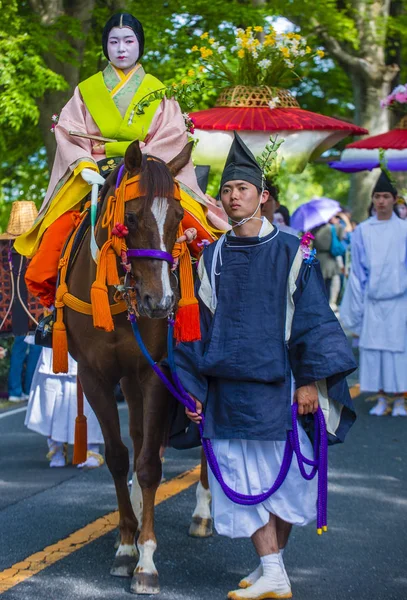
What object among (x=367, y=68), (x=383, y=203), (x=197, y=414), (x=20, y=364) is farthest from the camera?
(x=367, y=68)

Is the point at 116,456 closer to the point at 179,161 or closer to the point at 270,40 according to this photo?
the point at 179,161

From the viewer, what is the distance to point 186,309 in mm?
4910

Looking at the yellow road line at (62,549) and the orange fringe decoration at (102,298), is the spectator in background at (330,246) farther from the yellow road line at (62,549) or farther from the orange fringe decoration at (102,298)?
the orange fringe decoration at (102,298)

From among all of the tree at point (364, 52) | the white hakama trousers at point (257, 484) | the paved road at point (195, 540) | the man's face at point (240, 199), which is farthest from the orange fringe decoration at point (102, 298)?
the tree at point (364, 52)

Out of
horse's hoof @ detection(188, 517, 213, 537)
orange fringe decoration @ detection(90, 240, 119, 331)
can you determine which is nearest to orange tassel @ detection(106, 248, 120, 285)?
orange fringe decoration @ detection(90, 240, 119, 331)

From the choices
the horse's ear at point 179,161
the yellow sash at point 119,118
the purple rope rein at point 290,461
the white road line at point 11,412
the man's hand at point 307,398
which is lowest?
the white road line at point 11,412

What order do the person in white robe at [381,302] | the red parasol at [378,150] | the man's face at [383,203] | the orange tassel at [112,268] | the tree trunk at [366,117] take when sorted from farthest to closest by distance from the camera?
the tree trunk at [366,117]
the red parasol at [378,150]
the person in white robe at [381,302]
the man's face at [383,203]
the orange tassel at [112,268]

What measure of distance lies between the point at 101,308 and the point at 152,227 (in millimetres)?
521

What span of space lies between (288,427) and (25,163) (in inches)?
558

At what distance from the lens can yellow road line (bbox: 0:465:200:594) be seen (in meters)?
5.23

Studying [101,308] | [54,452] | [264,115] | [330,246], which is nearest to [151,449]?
[101,308]

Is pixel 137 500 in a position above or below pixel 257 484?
below

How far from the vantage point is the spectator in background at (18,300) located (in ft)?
25.8

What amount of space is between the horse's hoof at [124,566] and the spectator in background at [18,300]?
2858 mm
